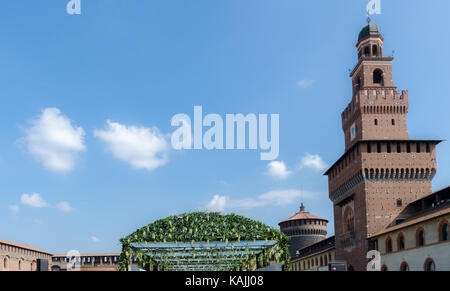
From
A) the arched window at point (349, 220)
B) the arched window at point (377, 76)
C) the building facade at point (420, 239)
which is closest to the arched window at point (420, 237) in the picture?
the building facade at point (420, 239)

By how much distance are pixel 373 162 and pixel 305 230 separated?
101 ft

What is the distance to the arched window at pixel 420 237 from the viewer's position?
99.2 ft

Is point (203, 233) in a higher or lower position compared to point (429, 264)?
higher

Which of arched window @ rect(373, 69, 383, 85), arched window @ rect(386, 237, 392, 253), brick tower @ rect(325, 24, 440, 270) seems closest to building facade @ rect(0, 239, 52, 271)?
brick tower @ rect(325, 24, 440, 270)

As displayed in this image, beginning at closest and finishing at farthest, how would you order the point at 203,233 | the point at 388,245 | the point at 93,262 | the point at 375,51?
the point at 203,233
the point at 388,245
the point at 375,51
the point at 93,262

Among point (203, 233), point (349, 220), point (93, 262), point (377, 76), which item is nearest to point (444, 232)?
point (349, 220)

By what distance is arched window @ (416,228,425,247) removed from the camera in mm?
30234

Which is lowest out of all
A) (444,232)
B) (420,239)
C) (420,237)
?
(420,239)

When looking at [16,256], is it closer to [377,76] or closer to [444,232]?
[377,76]

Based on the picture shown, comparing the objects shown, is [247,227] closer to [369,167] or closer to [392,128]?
[369,167]

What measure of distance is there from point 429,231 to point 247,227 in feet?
58.6

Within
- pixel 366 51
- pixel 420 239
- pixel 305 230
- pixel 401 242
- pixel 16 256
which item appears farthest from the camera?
pixel 305 230

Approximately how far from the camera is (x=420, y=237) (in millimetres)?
30781
